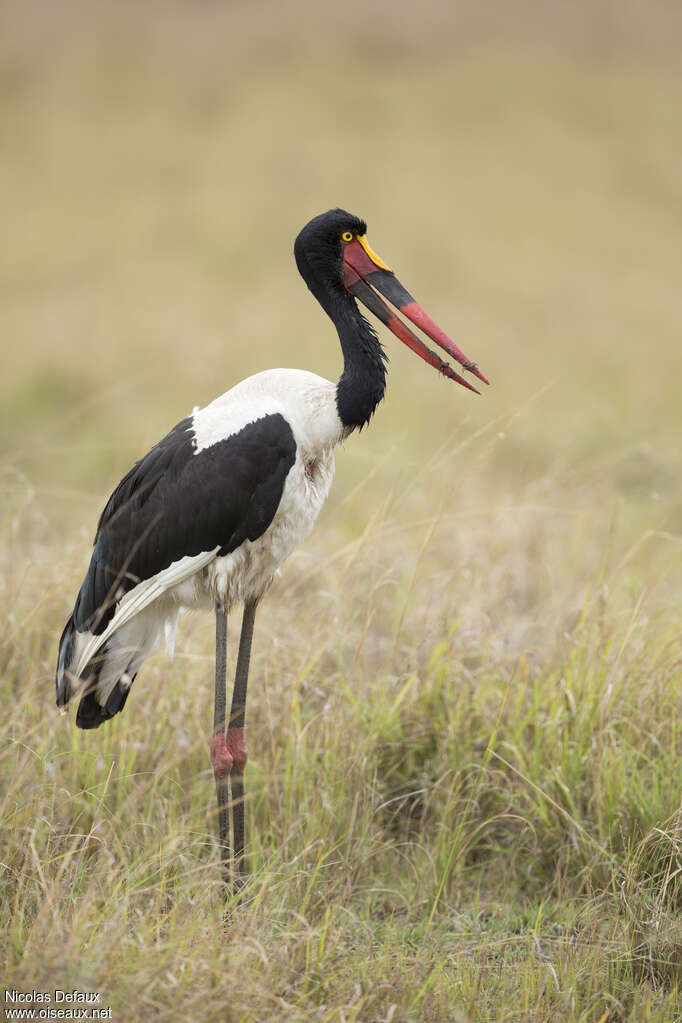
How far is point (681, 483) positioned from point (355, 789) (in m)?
4.81

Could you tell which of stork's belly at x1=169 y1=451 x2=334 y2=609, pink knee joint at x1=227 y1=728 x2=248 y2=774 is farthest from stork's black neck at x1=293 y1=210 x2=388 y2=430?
pink knee joint at x1=227 y1=728 x2=248 y2=774

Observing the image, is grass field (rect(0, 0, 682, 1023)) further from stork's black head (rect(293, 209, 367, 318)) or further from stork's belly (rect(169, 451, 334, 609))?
stork's black head (rect(293, 209, 367, 318))

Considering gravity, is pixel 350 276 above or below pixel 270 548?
above

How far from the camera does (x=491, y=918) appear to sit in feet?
9.88

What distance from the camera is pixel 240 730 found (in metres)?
3.18

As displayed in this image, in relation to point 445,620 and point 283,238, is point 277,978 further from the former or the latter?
point 283,238

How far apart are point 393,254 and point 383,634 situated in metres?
10.6

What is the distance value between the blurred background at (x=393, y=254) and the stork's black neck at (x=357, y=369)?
A: 596mm

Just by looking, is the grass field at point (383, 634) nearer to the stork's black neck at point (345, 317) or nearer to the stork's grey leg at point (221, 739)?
the stork's grey leg at point (221, 739)

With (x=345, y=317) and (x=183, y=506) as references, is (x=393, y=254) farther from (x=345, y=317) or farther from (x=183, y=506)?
(x=183, y=506)

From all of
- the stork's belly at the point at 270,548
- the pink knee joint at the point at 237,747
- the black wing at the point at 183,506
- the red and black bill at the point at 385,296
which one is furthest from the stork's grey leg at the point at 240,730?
the red and black bill at the point at 385,296

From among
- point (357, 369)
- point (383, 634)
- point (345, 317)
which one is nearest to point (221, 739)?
point (357, 369)

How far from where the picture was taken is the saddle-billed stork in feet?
9.53

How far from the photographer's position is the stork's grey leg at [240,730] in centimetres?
311
